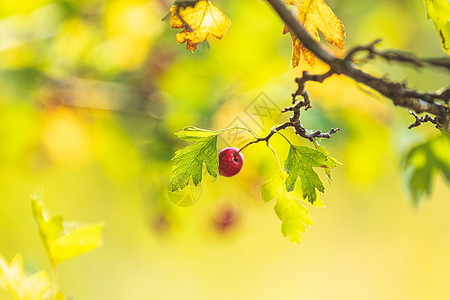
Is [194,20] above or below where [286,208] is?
above

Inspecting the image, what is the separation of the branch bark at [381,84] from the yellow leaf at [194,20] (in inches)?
2.1

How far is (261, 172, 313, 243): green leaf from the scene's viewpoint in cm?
41

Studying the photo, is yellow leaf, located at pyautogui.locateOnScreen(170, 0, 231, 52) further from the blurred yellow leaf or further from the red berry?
the blurred yellow leaf

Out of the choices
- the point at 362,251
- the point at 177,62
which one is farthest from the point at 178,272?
the point at 177,62

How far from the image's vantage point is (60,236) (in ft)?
1.65

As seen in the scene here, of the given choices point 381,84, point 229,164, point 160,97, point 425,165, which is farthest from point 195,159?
point 160,97

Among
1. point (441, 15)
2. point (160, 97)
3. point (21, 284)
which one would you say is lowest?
point (21, 284)

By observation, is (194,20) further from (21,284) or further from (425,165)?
(425,165)

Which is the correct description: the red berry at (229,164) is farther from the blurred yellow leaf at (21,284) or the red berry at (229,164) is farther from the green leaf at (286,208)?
the blurred yellow leaf at (21,284)

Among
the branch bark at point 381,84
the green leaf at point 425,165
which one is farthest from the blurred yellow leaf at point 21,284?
the green leaf at point 425,165

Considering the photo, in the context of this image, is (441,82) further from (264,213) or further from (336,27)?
(336,27)

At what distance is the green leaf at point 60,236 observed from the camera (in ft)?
1.49

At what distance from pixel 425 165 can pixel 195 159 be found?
0.40 m

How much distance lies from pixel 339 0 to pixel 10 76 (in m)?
0.89
